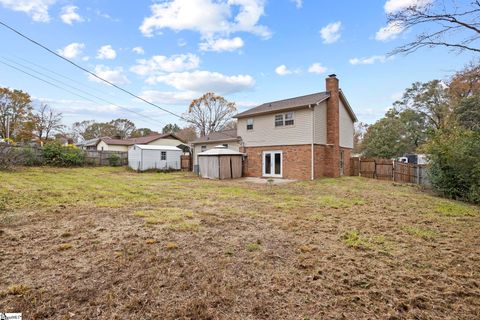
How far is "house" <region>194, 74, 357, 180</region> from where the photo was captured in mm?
14086

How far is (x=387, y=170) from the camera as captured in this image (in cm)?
1548

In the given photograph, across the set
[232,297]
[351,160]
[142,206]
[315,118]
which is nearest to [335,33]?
[315,118]

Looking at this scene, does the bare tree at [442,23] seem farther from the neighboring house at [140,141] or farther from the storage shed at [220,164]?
the neighboring house at [140,141]

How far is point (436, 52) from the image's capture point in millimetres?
7938

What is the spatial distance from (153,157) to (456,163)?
2032cm

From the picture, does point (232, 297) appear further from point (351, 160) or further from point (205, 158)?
point (351, 160)

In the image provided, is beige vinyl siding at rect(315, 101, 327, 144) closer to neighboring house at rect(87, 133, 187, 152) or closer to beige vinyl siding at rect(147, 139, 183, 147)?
neighboring house at rect(87, 133, 187, 152)

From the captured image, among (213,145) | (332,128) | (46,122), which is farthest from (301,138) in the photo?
(46,122)

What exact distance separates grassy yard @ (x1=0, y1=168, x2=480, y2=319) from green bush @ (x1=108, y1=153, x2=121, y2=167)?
1860 centimetres

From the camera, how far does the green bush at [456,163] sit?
8.67 m

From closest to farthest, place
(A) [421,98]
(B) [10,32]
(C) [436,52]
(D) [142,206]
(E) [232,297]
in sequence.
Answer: (E) [232,297]
(D) [142,206]
(C) [436,52]
(B) [10,32]
(A) [421,98]

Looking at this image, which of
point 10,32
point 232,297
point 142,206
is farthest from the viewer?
point 10,32

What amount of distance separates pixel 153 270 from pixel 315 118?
1297 centimetres

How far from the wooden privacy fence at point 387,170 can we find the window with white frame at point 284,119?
6.07 meters
